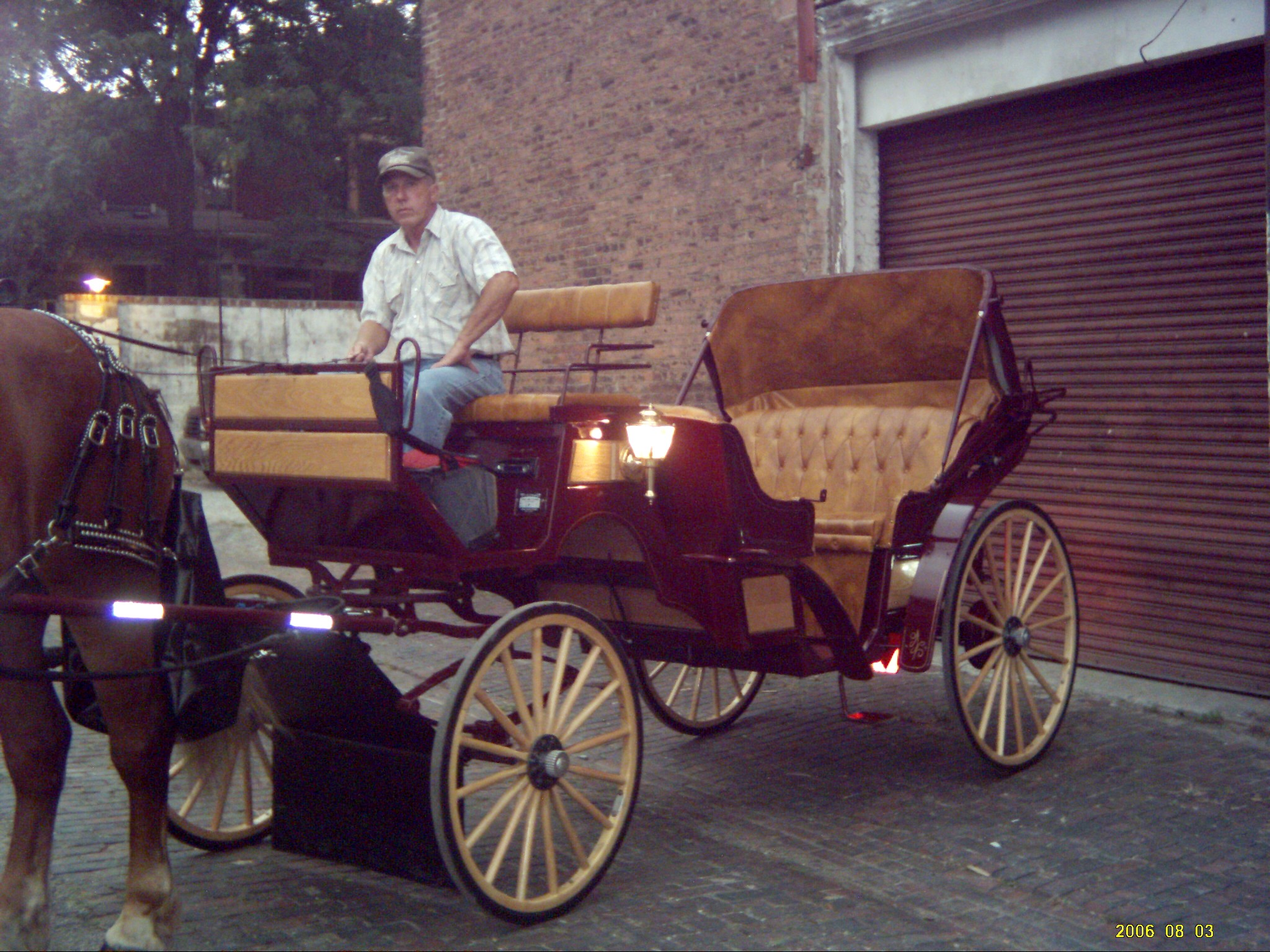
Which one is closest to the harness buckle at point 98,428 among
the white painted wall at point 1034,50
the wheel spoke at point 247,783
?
the wheel spoke at point 247,783

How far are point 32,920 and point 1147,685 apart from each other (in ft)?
17.1

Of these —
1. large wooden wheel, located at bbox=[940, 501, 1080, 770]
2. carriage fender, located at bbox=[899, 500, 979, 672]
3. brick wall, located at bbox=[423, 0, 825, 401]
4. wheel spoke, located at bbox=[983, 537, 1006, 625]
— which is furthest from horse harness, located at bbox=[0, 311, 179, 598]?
brick wall, located at bbox=[423, 0, 825, 401]

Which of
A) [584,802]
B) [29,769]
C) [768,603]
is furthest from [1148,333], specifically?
[29,769]

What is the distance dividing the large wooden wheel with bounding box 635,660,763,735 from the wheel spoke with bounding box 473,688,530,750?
162 centimetres

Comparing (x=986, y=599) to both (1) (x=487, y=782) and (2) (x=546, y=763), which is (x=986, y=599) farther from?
(1) (x=487, y=782)

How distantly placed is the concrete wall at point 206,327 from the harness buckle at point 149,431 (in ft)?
43.3

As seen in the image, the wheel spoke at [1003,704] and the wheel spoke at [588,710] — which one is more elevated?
the wheel spoke at [588,710]

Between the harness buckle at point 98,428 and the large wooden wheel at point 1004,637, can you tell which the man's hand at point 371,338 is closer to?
the harness buckle at point 98,428

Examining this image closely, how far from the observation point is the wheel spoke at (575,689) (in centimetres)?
386

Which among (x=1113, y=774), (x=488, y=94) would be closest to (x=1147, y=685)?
(x=1113, y=774)

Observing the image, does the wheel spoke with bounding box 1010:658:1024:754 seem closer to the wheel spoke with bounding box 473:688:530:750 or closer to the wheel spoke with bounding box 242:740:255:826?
the wheel spoke with bounding box 473:688:530:750

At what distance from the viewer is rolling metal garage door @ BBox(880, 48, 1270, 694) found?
6.46m

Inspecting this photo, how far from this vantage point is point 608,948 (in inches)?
141

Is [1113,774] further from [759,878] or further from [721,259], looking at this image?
[721,259]
